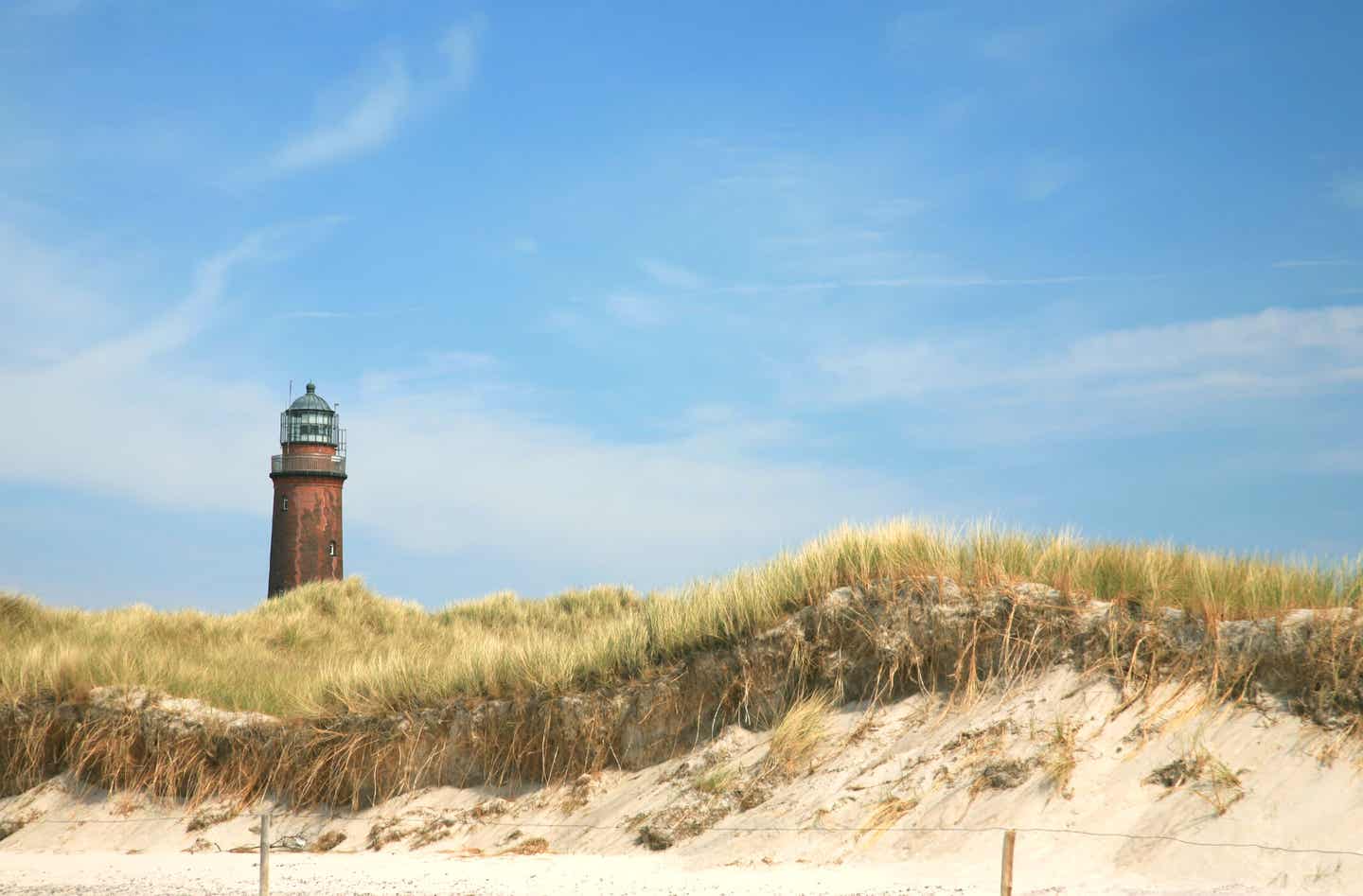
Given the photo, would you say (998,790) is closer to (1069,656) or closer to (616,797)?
(1069,656)

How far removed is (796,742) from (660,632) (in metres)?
2.09

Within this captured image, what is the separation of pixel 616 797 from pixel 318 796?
373 cm

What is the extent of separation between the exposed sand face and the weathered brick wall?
20.0 m

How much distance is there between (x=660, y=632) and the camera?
12062 mm

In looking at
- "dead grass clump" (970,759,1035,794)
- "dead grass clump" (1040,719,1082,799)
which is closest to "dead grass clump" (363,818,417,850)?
"dead grass clump" (970,759,1035,794)

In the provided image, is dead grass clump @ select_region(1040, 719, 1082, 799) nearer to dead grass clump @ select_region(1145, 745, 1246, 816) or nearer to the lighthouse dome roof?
dead grass clump @ select_region(1145, 745, 1246, 816)

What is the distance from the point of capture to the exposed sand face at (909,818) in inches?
326

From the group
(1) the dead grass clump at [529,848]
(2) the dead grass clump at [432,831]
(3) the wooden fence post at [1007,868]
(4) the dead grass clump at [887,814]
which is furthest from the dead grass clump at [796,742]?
(3) the wooden fence post at [1007,868]

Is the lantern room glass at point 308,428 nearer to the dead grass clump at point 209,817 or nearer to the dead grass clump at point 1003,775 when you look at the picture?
the dead grass clump at point 209,817

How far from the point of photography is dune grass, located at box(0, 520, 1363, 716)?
33.4ft

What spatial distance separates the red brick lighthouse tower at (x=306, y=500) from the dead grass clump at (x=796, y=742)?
23.8m

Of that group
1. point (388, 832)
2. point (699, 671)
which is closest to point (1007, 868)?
point (699, 671)

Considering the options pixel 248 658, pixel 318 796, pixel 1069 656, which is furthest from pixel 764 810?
pixel 248 658

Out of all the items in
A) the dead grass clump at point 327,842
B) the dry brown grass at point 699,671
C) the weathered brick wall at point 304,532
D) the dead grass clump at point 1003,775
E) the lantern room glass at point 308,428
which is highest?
the lantern room glass at point 308,428
